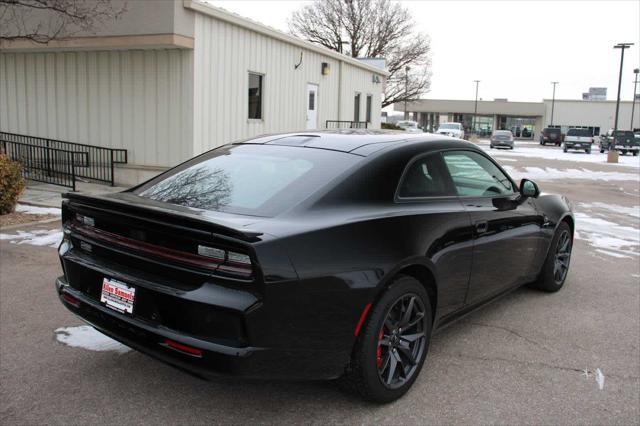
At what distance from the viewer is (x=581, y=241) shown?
8.30 metres

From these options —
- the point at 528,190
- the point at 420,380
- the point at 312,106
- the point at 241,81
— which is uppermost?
the point at 241,81

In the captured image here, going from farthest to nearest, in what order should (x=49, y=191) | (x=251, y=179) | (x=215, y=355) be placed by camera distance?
(x=49, y=191) → (x=251, y=179) → (x=215, y=355)

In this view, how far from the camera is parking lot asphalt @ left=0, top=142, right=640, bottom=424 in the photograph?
3.15 m

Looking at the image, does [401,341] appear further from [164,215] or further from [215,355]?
[164,215]

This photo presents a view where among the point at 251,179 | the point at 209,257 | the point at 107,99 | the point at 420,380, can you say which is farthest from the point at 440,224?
the point at 107,99

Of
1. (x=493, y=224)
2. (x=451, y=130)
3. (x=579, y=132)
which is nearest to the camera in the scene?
(x=493, y=224)

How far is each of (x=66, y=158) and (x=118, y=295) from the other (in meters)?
11.3

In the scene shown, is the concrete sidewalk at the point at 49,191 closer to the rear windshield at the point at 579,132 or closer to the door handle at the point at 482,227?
the door handle at the point at 482,227

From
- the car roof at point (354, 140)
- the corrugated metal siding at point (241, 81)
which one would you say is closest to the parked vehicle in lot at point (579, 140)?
the corrugated metal siding at point (241, 81)

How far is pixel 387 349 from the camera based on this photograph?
10.8 ft

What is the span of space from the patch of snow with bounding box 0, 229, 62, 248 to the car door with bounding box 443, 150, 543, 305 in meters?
5.11

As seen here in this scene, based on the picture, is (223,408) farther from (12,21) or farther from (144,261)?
(12,21)

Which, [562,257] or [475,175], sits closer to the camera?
[475,175]

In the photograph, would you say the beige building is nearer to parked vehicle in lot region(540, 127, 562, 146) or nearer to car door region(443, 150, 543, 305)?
parked vehicle in lot region(540, 127, 562, 146)
